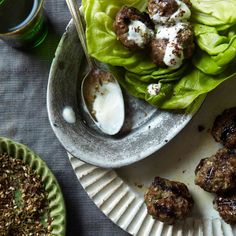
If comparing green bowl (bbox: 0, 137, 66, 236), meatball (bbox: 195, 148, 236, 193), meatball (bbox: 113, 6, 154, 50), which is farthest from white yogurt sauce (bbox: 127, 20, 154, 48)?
green bowl (bbox: 0, 137, 66, 236)

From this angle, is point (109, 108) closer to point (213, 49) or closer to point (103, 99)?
point (103, 99)

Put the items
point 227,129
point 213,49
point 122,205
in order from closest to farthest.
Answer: point 213,49, point 227,129, point 122,205

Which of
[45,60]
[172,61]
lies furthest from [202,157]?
[45,60]

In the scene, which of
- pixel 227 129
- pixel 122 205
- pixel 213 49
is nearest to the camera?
A: pixel 213 49

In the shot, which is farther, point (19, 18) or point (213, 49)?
point (19, 18)

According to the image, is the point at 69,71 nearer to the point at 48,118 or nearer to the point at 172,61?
the point at 48,118

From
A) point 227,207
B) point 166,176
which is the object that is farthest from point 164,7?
point 227,207

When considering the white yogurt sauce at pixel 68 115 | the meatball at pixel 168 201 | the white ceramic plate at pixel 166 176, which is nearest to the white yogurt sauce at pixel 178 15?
the white ceramic plate at pixel 166 176
